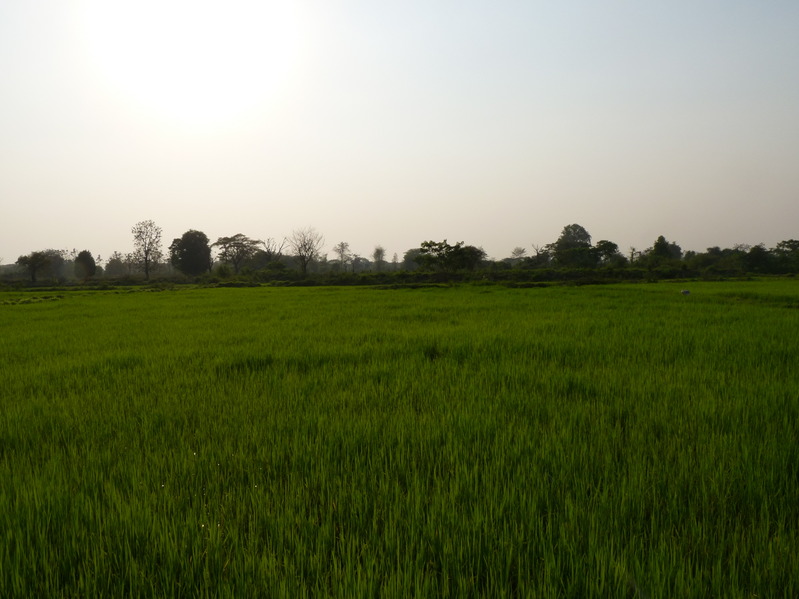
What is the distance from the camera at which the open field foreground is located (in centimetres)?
133

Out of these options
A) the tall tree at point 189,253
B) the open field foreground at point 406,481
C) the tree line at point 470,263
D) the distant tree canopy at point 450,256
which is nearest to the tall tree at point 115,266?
the tree line at point 470,263

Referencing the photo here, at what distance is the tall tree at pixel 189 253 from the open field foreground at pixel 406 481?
63.7 meters

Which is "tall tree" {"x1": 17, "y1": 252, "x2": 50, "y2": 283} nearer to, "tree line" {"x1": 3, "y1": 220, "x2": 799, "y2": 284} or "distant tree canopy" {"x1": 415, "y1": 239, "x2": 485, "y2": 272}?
"tree line" {"x1": 3, "y1": 220, "x2": 799, "y2": 284}

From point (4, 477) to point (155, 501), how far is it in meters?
0.98

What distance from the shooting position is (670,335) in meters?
6.36

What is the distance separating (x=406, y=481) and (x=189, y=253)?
2686 inches

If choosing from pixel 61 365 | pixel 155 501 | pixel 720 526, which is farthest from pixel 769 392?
pixel 61 365

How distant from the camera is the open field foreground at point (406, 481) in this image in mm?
1334

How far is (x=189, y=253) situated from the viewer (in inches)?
2424

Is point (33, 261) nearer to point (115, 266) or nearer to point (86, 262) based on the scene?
point (86, 262)

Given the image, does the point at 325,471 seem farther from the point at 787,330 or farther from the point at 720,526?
the point at 787,330

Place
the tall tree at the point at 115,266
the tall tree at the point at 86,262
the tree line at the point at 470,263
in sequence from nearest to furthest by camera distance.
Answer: the tree line at the point at 470,263 < the tall tree at the point at 86,262 < the tall tree at the point at 115,266

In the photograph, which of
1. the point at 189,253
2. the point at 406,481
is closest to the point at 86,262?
the point at 189,253

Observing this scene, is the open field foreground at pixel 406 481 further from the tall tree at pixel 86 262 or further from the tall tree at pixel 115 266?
the tall tree at pixel 115 266
